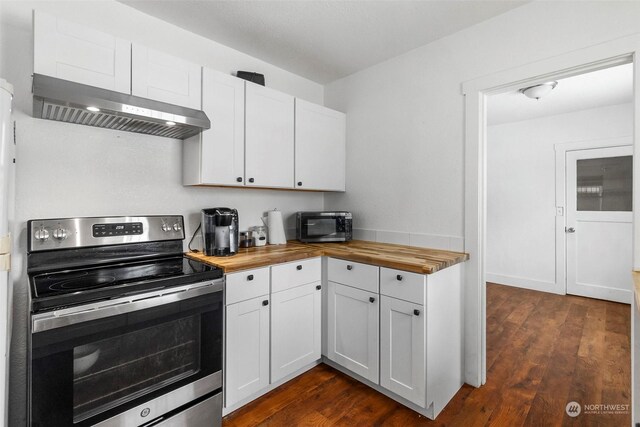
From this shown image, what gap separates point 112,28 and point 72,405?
1992 mm

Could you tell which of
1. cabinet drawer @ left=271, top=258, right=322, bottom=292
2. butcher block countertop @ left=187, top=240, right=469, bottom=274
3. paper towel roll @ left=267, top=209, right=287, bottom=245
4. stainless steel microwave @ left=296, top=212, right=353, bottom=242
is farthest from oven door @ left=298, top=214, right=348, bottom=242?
cabinet drawer @ left=271, top=258, right=322, bottom=292

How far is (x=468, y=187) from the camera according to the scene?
208cm

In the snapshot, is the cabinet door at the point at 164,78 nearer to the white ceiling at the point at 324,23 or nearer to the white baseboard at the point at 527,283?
the white ceiling at the point at 324,23

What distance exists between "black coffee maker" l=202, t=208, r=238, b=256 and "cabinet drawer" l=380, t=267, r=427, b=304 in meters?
1.01

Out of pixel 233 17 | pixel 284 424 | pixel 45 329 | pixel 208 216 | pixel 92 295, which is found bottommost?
pixel 284 424

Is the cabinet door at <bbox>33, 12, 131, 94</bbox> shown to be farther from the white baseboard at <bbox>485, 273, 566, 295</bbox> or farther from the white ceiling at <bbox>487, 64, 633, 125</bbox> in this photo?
the white baseboard at <bbox>485, 273, 566, 295</bbox>

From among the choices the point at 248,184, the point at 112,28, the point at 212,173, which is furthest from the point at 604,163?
the point at 112,28

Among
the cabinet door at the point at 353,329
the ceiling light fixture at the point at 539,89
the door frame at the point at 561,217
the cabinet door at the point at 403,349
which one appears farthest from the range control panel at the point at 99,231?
the door frame at the point at 561,217

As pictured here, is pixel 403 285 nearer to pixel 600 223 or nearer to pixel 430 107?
pixel 430 107

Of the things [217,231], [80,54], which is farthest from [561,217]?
[80,54]

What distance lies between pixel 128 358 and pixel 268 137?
159 cm

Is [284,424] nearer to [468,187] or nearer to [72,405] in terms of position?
[72,405]

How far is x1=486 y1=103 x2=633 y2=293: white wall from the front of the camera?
3891 mm

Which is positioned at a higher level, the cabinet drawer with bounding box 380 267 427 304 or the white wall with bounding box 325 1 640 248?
the white wall with bounding box 325 1 640 248
